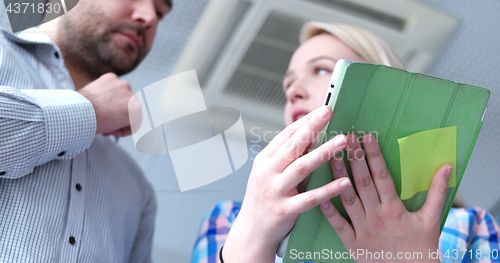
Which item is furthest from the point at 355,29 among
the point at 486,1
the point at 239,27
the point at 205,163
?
the point at 205,163

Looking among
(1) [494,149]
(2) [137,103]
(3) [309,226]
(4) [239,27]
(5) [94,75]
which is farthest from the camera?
(1) [494,149]

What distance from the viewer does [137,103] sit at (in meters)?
0.84

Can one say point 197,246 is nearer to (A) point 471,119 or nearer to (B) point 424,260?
(B) point 424,260

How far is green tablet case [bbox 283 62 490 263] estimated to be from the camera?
53 centimetres

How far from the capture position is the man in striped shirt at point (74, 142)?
627mm

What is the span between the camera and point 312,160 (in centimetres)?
50

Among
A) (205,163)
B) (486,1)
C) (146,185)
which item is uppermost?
(486,1)

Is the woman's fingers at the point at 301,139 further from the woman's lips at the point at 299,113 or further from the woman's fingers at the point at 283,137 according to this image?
the woman's lips at the point at 299,113

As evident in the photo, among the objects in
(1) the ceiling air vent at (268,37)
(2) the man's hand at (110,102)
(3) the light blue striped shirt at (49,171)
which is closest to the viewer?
(3) the light blue striped shirt at (49,171)

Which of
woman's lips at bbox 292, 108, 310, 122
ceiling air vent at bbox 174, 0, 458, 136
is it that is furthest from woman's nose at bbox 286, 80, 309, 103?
ceiling air vent at bbox 174, 0, 458, 136

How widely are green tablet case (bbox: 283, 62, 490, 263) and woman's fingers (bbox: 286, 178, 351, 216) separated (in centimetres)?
4

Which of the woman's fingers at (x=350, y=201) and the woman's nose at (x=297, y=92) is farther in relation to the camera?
the woman's nose at (x=297, y=92)

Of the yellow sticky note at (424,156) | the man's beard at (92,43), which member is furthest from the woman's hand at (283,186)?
the man's beard at (92,43)

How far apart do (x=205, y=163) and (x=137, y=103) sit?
20cm
